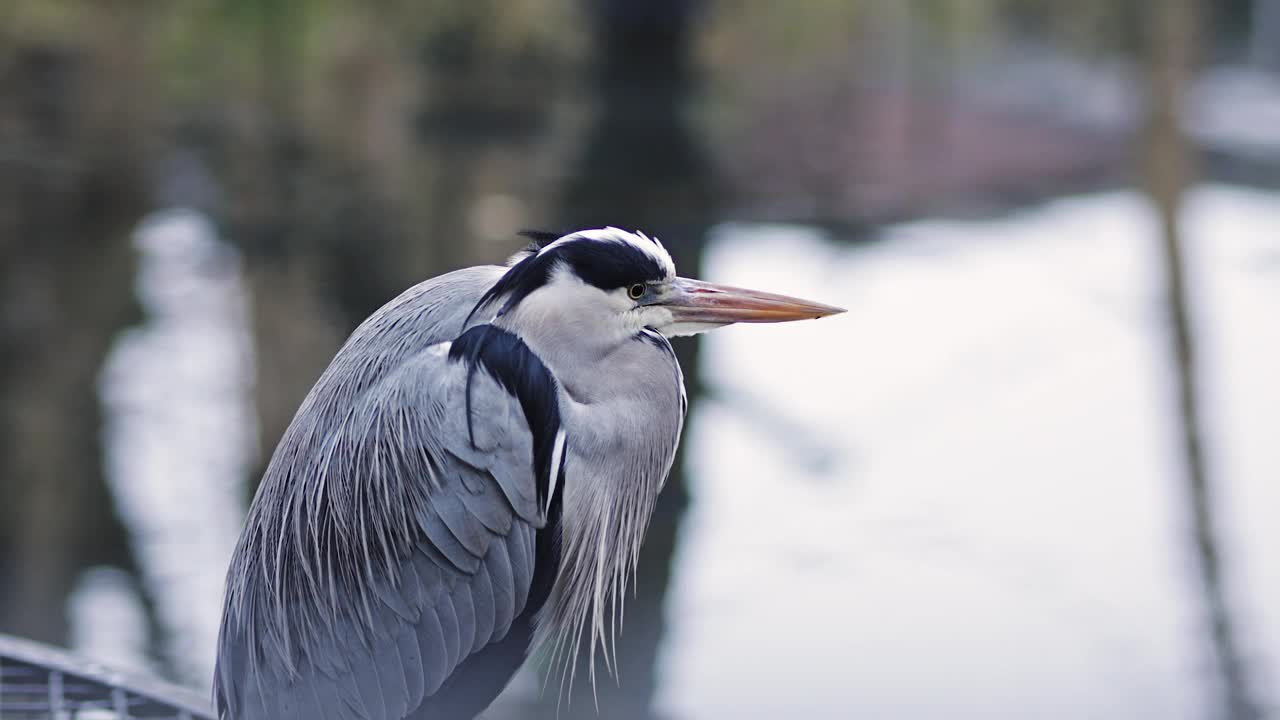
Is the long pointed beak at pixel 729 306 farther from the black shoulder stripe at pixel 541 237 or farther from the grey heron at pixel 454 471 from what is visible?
the black shoulder stripe at pixel 541 237

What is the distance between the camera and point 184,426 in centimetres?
337

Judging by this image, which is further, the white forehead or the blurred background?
the blurred background

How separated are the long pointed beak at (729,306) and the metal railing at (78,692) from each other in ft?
1.81

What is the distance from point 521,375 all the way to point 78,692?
1.77 feet

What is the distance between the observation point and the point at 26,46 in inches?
141

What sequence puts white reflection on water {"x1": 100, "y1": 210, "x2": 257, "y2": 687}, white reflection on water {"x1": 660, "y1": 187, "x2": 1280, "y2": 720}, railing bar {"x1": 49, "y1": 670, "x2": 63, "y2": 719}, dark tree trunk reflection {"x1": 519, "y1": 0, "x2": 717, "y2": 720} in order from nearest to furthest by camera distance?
railing bar {"x1": 49, "y1": 670, "x2": 63, "y2": 719} → white reflection on water {"x1": 660, "y1": 187, "x2": 1280, "y2": 720} → white reflection on water {"x1": 100, "y1": 210, "x2": 257, "y2": 687} → dark tree trunk reflection {"x1": 519, "y1": 0, "x2": 717, "y2": 720}

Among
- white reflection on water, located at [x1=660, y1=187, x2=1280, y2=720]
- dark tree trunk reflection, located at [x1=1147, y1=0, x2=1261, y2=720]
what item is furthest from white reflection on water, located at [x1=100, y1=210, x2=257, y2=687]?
→ dark tree trunk reflection, located at [x1=1147, y1=0, x2=1261, y2=720]

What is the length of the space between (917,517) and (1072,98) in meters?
2.20

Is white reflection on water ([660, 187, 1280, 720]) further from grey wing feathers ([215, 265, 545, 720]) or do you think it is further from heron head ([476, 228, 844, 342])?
heron head ([476, 228, 844, 342])

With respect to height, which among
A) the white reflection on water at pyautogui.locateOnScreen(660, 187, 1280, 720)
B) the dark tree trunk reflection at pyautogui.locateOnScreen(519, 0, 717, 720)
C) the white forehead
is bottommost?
the white reflection on water at pyautogui.locateOnScreen(660, 187, 1280, 720)

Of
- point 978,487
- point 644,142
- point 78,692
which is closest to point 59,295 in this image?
point 644,142

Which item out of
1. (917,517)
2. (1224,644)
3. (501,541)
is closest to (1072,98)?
(917,517)

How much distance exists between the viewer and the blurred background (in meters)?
2.80

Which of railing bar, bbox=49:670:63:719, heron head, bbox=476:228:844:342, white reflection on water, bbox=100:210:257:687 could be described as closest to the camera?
heron head, bbox=476:228:844:342
